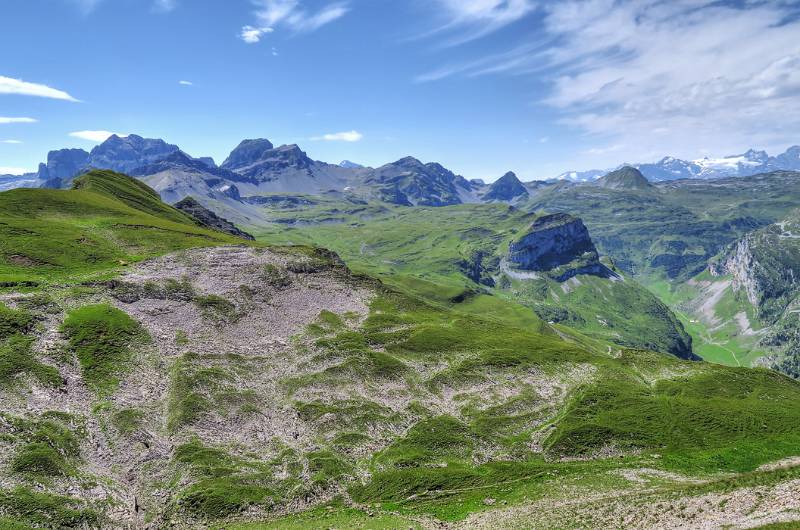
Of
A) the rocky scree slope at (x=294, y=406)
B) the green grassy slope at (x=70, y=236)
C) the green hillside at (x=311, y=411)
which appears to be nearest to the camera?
the green hillside at (x=311, y=411)

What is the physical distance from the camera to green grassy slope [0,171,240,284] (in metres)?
106

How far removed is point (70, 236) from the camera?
124562 millimetres

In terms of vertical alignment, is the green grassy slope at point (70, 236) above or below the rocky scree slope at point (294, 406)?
above

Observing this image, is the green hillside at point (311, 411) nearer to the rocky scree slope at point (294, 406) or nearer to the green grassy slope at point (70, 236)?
the rocky scree slope at point (294, 406)

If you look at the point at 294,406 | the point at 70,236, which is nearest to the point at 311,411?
the point at 294,406

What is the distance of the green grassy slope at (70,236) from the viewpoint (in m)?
106

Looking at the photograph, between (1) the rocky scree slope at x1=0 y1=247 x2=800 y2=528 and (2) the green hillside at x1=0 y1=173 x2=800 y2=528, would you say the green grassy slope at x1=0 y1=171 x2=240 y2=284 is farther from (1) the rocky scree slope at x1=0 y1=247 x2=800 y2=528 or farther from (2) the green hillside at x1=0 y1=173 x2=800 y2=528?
(1) the rocky scree slope at x1=0 y1=247 x2=800 y2=528

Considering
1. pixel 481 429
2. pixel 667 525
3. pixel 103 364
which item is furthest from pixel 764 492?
pixel 103 364

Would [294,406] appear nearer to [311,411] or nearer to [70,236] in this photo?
[311,411]

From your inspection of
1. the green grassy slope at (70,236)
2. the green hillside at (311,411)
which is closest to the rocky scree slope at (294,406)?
the green hillside at (311,411)

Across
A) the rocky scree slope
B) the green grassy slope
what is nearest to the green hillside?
the rocky scree slope

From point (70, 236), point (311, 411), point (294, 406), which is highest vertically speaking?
point (70, 236)

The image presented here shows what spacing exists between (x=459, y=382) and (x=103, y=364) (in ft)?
207

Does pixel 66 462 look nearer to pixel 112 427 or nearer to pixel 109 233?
pixel 112 427
